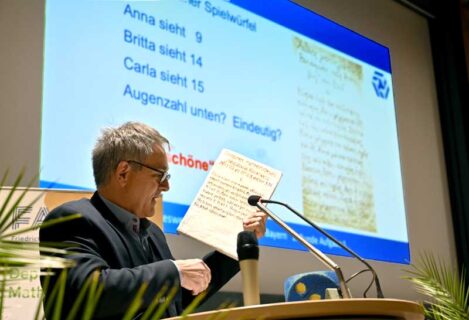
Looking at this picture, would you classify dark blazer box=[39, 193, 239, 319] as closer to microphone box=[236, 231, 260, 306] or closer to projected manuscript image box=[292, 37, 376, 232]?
microphone box=[236, 231, 260, 306]

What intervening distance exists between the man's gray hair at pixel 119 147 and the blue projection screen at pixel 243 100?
32 cm

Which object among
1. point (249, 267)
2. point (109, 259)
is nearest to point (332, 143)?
point (109, 259)

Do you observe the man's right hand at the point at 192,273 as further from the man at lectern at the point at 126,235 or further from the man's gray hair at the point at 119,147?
the man's gray hair at the point at 119,147

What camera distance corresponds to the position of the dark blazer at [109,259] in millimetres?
1547

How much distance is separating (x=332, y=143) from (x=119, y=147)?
1.75 metres

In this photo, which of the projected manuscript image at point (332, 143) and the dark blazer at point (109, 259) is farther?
the projected manuscript image at point (332, 143)

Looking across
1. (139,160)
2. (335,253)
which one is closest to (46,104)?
(139,160)

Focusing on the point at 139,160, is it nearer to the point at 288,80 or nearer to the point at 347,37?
the point at 288,80

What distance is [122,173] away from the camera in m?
1.92

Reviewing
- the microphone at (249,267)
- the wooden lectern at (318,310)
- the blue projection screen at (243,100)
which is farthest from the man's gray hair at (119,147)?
the wooden lectern at (318,310)

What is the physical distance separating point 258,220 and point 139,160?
413 millimetres

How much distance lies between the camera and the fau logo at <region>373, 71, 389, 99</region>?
3928 mm

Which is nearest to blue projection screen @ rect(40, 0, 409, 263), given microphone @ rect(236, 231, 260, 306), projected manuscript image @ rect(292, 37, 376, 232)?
projected manuscript image @ rect(292, 37, 376, 232)

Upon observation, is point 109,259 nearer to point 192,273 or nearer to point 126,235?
point 126,235
